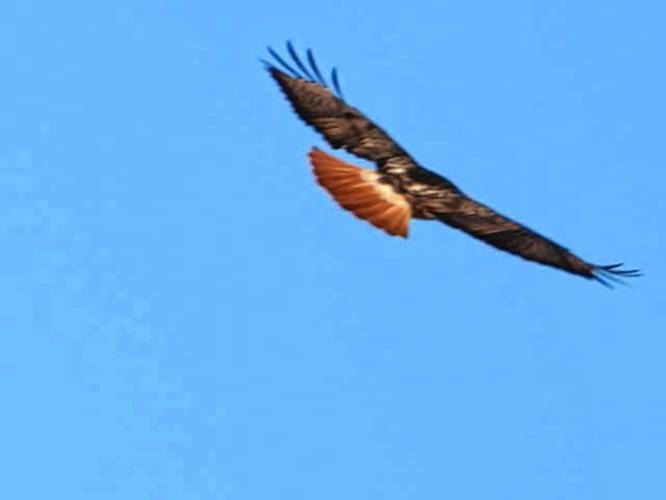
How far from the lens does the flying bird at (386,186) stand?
19.8 metres

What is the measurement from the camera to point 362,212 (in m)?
19.7

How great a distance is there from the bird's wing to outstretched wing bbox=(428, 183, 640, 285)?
25.1 inches

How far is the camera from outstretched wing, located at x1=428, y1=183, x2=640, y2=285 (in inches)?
815

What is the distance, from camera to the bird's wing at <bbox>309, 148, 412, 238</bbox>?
776 inches

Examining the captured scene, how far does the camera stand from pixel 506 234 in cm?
2117

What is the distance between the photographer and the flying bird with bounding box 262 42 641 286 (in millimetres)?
19828

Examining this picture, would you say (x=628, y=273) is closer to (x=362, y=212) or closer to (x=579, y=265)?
(x=579, y=265)

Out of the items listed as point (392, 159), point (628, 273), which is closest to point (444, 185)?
point (392, 159)

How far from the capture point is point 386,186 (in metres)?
20.2

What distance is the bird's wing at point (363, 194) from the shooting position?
1970cm

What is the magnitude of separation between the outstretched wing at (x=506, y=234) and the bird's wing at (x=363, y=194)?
638 mm

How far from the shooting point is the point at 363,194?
1986 centimetres

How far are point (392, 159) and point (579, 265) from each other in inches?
81.3

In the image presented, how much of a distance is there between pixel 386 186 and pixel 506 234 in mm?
1555
